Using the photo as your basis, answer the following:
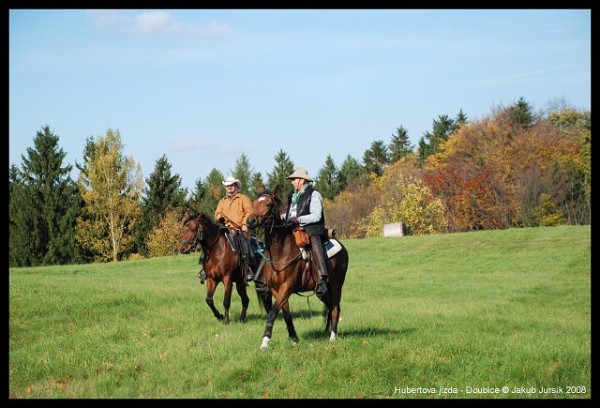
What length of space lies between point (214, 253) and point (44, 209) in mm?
53886

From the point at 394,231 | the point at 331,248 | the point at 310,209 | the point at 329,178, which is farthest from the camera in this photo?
the point at 329,178

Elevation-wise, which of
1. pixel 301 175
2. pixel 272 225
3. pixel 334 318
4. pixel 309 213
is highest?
pixel 301 175

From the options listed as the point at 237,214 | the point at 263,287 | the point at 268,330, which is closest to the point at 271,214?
the point at 263,287

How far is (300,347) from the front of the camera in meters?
12.5

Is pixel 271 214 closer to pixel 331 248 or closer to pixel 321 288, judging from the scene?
pixel 321 288

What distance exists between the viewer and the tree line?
6475 cm

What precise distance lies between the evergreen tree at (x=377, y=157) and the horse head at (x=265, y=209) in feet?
330

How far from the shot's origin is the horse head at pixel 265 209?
12052 mm

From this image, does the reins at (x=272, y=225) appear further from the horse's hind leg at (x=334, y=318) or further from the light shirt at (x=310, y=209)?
the horse's hind leg at (x=334, y=318)

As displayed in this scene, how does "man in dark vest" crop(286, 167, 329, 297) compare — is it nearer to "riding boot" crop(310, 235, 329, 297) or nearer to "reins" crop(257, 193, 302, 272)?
"riding boot" crop(310, 235, 329, 297)

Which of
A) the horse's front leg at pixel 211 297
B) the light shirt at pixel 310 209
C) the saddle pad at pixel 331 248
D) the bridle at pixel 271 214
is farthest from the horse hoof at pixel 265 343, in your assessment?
the horse's front leg at pixel 211 297

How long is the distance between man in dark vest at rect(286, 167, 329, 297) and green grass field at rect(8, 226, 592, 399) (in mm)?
1512

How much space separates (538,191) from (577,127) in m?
14.0
